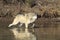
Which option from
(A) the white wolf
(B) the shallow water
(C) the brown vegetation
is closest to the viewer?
(B) the shallow water

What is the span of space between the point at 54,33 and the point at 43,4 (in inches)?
359

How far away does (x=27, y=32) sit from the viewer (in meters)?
16.4

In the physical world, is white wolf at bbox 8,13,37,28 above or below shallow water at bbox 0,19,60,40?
above

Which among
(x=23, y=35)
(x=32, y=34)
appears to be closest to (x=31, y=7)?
(x=32, y=34)

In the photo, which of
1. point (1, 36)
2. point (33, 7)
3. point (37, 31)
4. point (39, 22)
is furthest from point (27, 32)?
point (33, 7)

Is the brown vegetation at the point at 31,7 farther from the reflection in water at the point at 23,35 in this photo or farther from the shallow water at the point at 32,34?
the reflection in water at the point at 23,35

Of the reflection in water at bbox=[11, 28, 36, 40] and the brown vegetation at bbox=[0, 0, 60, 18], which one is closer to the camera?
the reflection in water at bbox=[11, 28, 36, 40]

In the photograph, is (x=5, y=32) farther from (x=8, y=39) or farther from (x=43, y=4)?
(x=43, y=4)

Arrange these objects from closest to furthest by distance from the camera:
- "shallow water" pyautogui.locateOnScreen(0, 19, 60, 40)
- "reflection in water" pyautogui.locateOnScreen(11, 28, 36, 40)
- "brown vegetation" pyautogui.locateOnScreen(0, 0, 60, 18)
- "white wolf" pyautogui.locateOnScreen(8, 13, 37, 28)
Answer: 1. "reflection in water" pyautogui.locateOnScreen(11, 28, 36, 40)
2. "shallow water" pyautogui.locateOnScreen(0, 19, 60, 40)
3. "white wolf" pyautogui.locateOnScreen(8, 13, 37, 28)
4. "brown vegetation" pyautogui.locateOnScreen(0, 0, 60, 18)

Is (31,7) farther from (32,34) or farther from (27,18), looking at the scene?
(32,34)

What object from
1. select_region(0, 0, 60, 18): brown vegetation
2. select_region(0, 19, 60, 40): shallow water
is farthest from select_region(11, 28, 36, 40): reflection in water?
select_region(0, 0, 60, 18): brown vegetation

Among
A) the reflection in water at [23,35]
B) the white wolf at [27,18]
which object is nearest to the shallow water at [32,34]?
the reflection in water at [23,35]

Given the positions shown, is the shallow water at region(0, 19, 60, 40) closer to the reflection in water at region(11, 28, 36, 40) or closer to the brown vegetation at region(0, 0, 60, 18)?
the reflection in water at region(11, 28, 36, 40)

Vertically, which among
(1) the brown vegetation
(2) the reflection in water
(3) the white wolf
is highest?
(1) the brown vegetation
